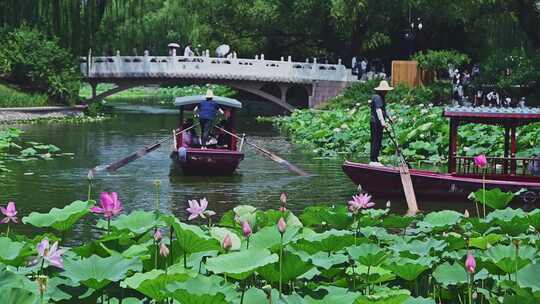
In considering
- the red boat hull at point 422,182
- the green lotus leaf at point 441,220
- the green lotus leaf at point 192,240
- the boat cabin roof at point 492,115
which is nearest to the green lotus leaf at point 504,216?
the green lotus leaf at point 441,220

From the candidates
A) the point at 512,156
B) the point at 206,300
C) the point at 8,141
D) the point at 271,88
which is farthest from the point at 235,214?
the point at 271,88

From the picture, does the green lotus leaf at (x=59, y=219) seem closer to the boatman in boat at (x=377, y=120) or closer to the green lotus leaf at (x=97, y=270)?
the green lotus leaf at (x=97, y=270)

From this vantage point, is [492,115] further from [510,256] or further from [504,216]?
[510,256]

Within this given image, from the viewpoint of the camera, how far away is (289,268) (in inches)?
197

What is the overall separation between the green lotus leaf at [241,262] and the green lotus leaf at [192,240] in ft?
1.03

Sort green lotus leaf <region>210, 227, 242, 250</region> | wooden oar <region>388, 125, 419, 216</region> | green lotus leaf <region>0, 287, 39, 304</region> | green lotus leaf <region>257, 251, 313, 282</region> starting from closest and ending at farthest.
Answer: green lotus leaf <region>0, 287, 39, 304</region> < green lotus leaf <region>257, 251, 313, 282</region> < green lotus leaf <region>210, 227, 242, 250</region> < wooden oar <region>388, 125, 419, 216</region>

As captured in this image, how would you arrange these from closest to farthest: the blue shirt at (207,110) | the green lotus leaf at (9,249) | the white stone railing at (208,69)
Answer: the green lotus leaf at (9,249) < the blue shirt at (207,110) < the white stone railing at (208,69)

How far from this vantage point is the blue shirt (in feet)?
54.6

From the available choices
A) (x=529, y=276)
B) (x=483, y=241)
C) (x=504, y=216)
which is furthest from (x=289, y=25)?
(x=529, y=276)

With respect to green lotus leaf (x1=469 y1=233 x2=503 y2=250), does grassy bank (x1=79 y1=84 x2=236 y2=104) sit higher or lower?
lower

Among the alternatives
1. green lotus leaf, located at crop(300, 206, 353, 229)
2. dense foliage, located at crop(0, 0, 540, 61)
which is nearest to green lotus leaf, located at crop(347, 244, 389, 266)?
green lotus leaf, located at crop(300, 206, 353, 229)

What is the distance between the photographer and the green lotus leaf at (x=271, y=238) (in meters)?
5.40

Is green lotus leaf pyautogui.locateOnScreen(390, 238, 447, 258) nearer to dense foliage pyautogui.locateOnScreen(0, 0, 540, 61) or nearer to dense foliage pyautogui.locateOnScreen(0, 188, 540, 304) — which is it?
dense foliage pyautogui.locateOnScreen(0, 188, 540, 304)

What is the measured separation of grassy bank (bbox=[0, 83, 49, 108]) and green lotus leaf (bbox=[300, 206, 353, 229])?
26.6 m
